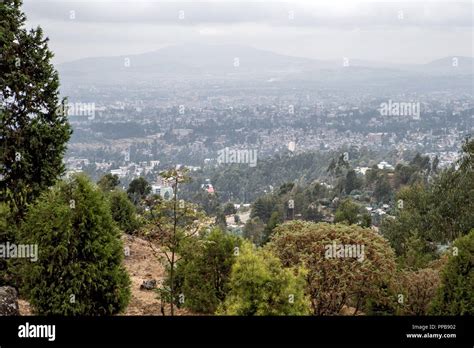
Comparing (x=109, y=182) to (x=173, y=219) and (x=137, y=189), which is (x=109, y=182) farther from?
(x=173, y=219)

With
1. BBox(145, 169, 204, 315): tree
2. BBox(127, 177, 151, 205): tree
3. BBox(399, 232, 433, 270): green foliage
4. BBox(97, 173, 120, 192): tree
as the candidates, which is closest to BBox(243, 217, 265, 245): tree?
BBox(127, 177, 151, 205): tree

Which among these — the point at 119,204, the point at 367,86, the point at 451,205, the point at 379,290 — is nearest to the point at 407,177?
the point at 451,205

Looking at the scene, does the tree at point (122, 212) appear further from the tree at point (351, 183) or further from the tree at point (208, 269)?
the tree at point (351, 183)

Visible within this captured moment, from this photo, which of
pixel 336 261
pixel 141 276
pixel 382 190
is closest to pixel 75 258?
pixel 336 261

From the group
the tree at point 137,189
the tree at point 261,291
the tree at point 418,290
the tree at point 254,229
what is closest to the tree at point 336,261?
the tree at point 418,290

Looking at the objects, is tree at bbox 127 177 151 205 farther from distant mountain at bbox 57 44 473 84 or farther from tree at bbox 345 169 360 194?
distant mountain at bbox 57 44 473 84

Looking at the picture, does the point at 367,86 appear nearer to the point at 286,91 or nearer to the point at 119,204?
the point at 286,91
